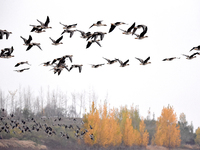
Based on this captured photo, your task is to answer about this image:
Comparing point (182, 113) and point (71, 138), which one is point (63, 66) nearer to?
point (71, 138)

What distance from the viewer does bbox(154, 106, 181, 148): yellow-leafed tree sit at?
1790 inches

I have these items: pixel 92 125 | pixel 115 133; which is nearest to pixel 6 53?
pixel 92 125

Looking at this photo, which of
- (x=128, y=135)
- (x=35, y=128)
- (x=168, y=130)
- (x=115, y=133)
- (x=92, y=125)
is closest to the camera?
(x=92, y=125)

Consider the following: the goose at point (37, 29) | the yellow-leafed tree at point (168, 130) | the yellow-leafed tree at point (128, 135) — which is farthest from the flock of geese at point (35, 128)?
the goose at point (37, 29)

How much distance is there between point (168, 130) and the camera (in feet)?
150

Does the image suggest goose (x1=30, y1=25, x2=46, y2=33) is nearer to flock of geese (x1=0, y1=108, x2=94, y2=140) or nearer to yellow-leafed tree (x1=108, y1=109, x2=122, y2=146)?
flock of geese (x1=0, y1=108, x2=94, y2=140)

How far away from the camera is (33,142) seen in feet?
124

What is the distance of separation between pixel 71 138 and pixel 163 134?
15887 millimetres

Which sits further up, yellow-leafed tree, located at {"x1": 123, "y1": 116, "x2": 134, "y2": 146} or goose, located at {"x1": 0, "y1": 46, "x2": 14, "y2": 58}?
goose, located at {"x1": 0, "y1": 46, "x2": 14, "y2": 58}

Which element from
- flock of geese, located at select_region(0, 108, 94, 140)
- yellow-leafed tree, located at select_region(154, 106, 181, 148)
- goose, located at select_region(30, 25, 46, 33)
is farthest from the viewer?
yellow-leafed tree, located at select_region(154, 106, 181, 148)

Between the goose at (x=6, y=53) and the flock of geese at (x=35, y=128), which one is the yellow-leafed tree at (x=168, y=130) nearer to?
the flock of geese at (x=35, y=128)

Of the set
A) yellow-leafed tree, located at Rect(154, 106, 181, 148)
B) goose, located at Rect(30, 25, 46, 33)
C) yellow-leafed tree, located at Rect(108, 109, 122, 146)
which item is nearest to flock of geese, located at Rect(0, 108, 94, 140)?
yellow-leafed tree, located at Rect(108, 109, 122, 146)

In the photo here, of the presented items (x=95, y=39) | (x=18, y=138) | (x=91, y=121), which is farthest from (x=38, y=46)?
(x=18, y=138)

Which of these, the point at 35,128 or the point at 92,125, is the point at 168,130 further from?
the point at 35,128
